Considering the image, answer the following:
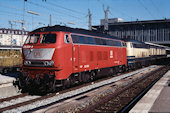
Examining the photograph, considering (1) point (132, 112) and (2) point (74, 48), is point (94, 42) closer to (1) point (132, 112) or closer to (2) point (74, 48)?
(2) point (74, 48)

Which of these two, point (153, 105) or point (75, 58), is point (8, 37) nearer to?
point (75, 58)

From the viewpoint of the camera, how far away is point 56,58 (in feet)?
36.1

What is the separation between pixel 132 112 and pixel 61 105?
128 inches

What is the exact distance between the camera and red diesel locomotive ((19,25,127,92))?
433 inches

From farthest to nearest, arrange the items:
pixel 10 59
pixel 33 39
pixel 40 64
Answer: pixel 10 59, pixel 33 39, pixel 40 64

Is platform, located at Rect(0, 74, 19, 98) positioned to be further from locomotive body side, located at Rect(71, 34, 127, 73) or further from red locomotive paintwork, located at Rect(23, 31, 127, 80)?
locomotive body side, located at Rect(71, 34, 127, 73)

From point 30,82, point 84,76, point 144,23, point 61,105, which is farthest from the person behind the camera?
point 144,23

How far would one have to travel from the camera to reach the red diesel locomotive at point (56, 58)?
36.1ft

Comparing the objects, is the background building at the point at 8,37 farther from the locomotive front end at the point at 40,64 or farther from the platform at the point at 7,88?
the locomotive front end at the point at 40,64

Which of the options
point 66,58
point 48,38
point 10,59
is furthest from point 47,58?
point 10,59

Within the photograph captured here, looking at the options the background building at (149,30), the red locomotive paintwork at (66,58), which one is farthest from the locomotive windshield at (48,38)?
the background building at (149,30)

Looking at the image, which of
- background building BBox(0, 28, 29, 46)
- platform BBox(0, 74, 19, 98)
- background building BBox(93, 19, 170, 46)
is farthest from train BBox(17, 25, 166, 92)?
background building BBox(0, 28, 29, 46)

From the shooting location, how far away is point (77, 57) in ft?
41.5

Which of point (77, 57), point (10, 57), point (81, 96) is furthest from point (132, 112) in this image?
point (10, 57)
